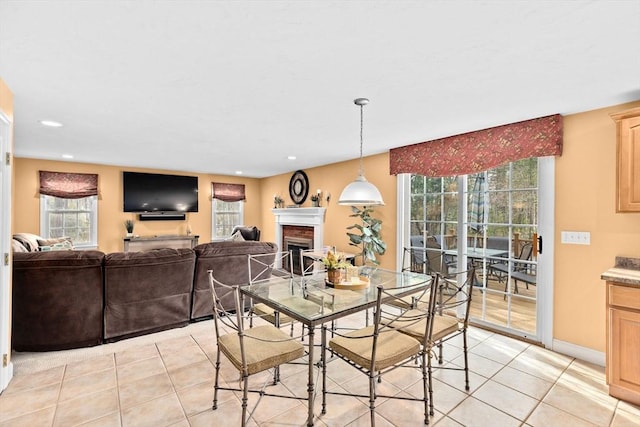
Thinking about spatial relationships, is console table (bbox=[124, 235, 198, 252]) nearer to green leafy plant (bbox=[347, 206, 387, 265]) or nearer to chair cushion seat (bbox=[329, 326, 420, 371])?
green leafy plant (bbox=[347, 206, 387, 265])

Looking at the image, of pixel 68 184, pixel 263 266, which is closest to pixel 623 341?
pixel 263 266

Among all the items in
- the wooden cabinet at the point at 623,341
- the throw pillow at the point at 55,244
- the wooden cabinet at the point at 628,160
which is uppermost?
the wooden cabinet at the point at 628,160

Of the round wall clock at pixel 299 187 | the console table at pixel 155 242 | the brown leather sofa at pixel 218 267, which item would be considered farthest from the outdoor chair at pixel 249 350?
the console table at pixel 155 242

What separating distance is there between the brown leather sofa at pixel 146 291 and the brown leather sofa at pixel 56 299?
12 cm

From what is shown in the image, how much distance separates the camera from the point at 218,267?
12.0 ft

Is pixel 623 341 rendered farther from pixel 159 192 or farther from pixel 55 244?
pixel 159 192

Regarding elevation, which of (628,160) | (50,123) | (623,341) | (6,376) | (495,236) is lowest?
(6,376)

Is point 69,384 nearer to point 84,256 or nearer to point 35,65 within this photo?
point 84,256

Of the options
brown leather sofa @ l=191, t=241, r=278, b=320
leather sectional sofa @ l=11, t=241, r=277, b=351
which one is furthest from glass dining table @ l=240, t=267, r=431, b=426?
leather sectional sofa @ l=11, t=241, r=277, b=351

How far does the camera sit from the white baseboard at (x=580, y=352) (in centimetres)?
271

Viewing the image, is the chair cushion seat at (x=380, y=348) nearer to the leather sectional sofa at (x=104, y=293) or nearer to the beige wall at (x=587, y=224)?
the beige wall at (x=587, y=224)

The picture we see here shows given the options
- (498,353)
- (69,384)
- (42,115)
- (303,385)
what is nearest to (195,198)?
(42,115)

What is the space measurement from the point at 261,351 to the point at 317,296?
62cm

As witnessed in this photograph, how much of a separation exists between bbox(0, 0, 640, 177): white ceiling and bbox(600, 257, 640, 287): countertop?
1.39 m
